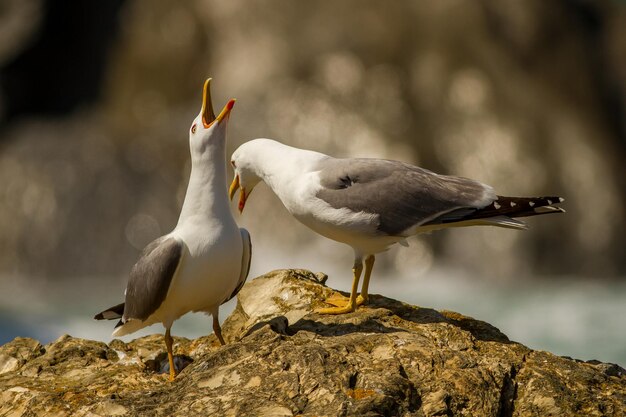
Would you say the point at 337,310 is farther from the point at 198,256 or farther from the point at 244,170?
the point at 244,170

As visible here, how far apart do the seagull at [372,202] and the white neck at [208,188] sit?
0.57 m

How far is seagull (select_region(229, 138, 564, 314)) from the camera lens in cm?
614

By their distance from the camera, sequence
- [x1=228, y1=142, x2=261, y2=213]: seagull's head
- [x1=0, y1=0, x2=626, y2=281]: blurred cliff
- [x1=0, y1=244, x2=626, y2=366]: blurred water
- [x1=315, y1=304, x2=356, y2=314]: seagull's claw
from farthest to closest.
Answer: [x1=0, y1=0, x2=626, y2=281]: blurred cliff < [x1=0, y1=244, x2=626, y2=366]: blurred water < [x1=228, y1=142, x2=261, y2=213]: seagull's head < [x1=315, y1=304, x2=356, y2=314]: seagull's claw

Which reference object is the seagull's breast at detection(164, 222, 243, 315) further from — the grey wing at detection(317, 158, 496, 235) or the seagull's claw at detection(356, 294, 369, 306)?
the seagull's claw at detection(356, 294, 369, 306)

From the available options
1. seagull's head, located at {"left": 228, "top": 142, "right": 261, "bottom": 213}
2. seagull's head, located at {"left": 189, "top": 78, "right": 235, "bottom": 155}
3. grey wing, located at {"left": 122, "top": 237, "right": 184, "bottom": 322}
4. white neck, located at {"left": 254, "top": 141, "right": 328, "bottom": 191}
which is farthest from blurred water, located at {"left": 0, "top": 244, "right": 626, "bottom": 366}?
seagull's head, located at {"left": 189, "top": 78, "right": 235, "bottom": 155}

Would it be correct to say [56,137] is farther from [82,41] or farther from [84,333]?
[84,333]

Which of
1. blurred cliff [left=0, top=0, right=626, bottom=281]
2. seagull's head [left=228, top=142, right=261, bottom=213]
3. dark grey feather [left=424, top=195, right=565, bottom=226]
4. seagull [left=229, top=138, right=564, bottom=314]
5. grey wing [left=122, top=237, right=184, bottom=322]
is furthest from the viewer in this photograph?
blurred cliff [left=0, top=0, right=626, bottom=281]

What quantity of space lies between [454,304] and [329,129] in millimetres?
3383

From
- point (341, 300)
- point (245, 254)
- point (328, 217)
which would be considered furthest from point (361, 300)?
point (245, 254)

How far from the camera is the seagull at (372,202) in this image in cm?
614

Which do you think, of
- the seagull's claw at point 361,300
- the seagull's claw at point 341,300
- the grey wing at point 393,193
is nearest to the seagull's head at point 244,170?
the grey wing at point 393,193

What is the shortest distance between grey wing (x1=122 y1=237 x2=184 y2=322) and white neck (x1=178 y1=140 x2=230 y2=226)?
0.74 feet

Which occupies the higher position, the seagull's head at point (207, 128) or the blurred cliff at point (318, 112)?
the blurred cliff at point (318, 112)

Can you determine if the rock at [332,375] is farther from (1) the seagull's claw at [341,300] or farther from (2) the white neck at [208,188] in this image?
(2) the white neck at [208,188]
